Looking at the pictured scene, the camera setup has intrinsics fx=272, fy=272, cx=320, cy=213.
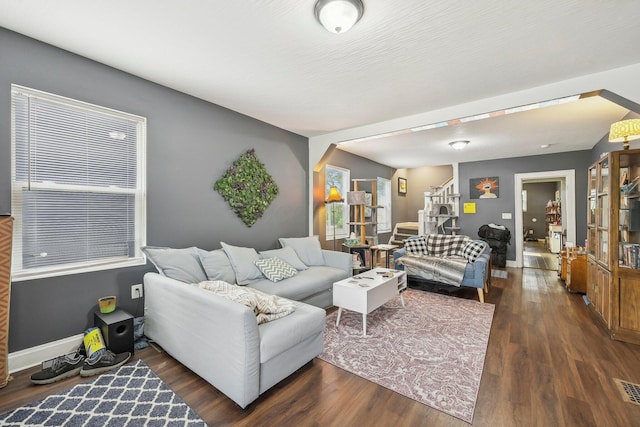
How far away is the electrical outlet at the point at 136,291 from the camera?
2.63 meters

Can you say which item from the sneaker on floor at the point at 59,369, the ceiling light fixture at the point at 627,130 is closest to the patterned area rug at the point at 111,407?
the sneaker on floor at the point at 59,369

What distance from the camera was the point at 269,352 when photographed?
5.63 feet

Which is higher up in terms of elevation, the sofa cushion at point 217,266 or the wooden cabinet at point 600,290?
the sofa cushion at point 217,266

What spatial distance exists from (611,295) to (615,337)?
15.1 inches

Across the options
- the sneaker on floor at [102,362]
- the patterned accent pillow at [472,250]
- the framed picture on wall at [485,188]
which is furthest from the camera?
the framed picture on wall at [485,188]

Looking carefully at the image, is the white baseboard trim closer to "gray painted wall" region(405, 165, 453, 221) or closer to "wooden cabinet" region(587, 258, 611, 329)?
"wooden cabinet" region(587, 258, 611, 329)

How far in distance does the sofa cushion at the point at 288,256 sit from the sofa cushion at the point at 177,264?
0.91 m

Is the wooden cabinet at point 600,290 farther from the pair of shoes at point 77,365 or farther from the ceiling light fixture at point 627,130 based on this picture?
the pair of shoes at point 77,365

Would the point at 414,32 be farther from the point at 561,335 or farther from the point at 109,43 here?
the point at 561,335

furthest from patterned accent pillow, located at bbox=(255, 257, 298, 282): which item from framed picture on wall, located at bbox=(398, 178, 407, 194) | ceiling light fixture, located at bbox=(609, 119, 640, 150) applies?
framed picture on wall, located at bbox=(398, 178, 407, 194)

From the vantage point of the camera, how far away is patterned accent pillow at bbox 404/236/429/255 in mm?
4559

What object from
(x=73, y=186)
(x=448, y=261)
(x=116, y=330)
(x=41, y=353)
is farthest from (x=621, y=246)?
(x=41, y=353)

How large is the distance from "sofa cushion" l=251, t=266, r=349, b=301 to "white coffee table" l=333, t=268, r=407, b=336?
0.34 meters

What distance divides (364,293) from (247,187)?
2055 millimetres
